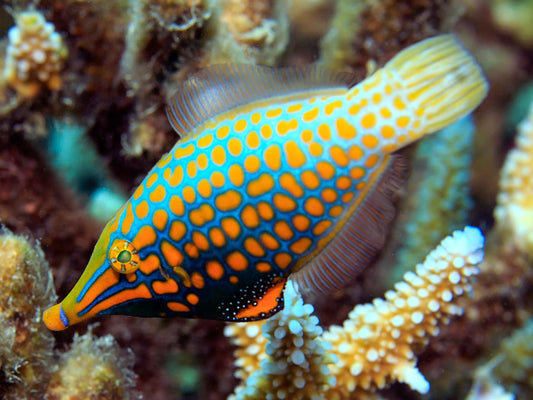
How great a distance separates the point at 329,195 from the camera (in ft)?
5.79

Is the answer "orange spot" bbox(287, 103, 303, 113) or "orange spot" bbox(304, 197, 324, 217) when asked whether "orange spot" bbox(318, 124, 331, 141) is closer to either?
"orange spot" bbox(287, 103, 303, 113)

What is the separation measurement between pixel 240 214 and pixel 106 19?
5.79ft

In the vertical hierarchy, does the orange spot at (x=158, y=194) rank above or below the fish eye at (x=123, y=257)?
above

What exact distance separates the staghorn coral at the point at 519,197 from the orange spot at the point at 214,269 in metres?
2.60

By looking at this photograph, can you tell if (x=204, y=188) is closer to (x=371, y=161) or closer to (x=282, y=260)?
(x=282, y=260)

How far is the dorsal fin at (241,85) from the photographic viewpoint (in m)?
1.84

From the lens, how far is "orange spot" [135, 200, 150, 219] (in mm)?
1809

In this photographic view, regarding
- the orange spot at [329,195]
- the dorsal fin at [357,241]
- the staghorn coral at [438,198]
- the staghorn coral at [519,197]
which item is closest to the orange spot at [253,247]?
the dorsal fin at [357,241]

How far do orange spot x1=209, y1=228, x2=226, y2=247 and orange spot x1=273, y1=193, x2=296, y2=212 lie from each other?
25cm

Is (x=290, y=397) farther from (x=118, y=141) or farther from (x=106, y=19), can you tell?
(x=106, y=19)

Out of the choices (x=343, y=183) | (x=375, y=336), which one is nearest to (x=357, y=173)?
(x=343, y=183)

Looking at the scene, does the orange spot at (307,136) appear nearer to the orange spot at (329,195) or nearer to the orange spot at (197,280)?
the orange spot at (329,195)

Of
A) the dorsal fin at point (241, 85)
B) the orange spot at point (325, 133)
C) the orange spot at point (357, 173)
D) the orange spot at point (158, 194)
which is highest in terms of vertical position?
the dorsal fin at point (241, 85)

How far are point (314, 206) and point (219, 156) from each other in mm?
425
